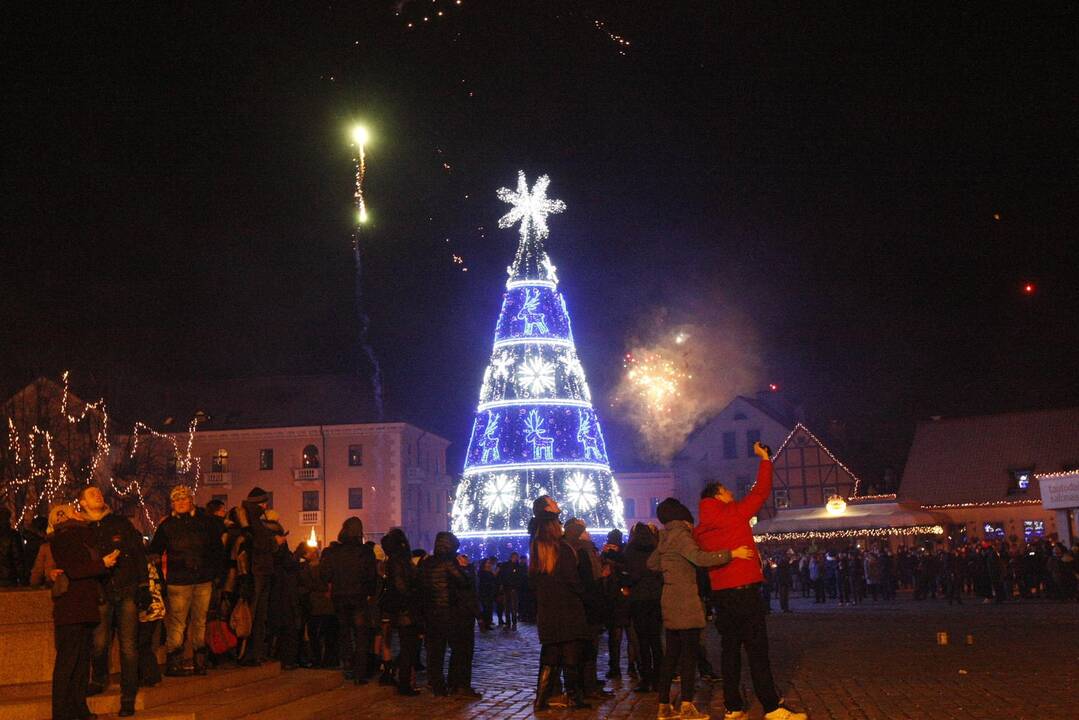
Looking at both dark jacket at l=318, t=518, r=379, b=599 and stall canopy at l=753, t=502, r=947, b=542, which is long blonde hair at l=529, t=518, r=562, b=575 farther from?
stall canopy at l=753, t=502, r=947, b=542

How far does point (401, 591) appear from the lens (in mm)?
12820

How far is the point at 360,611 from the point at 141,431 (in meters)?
54.9

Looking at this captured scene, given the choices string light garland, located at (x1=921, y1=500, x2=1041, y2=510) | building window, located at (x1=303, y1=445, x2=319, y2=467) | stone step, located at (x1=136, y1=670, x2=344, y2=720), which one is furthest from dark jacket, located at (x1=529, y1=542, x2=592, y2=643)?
building window, located at (x1=303, y1=445, x2=319, y2=467)

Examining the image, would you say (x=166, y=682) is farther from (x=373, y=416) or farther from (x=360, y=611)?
(x=373, y=416)

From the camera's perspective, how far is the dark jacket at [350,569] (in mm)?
Answer: 13305

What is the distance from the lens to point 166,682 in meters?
10.8

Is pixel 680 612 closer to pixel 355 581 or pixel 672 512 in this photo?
pixel 672 512

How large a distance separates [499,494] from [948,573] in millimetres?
12366

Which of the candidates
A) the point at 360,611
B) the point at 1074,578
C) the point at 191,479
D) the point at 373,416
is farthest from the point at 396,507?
the point at 360,611

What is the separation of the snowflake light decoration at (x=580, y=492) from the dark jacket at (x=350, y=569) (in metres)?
17.7

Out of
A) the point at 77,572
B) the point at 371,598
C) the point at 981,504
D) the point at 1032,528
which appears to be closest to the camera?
the point at 77,572

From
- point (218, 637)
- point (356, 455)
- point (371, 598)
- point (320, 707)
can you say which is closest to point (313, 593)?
point (371, 598)

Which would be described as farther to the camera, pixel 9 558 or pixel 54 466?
pixel 54 466

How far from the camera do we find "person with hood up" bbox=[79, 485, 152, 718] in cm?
955
